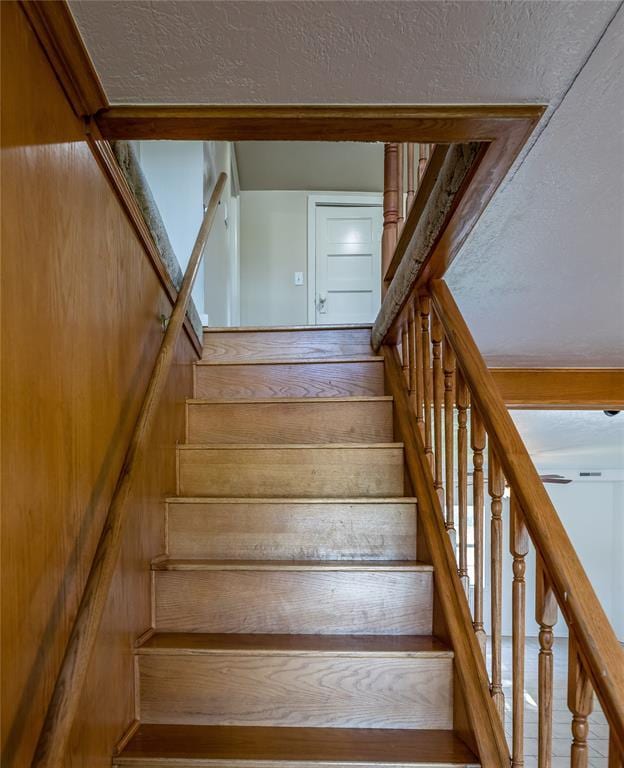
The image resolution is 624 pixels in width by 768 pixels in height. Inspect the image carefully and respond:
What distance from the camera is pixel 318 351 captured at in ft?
9.38

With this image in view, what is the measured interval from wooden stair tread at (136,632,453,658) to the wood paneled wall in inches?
4.1

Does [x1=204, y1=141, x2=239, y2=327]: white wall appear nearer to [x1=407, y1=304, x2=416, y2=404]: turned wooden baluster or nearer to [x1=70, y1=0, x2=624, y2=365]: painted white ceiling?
[x1=407, y1=304, x2=416, y2=404]: turned wooden baluster

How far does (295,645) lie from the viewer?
1.53 m

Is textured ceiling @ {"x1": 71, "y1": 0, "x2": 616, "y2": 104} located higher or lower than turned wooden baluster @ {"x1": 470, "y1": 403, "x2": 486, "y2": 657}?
higher

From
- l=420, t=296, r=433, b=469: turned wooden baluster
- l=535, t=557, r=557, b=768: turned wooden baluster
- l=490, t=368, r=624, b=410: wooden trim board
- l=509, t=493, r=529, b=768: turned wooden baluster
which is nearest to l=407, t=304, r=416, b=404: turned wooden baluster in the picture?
l=420, t=296, r=433, b=469: turned wooden baluster

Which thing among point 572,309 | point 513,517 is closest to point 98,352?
point 513,517

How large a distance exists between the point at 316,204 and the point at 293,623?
4.76 meters

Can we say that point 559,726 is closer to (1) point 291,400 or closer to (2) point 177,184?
(1) point 291,400

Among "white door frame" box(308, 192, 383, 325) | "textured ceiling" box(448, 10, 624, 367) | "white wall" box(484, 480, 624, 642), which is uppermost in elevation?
"white door frame" box(308, 192, 383, 325)

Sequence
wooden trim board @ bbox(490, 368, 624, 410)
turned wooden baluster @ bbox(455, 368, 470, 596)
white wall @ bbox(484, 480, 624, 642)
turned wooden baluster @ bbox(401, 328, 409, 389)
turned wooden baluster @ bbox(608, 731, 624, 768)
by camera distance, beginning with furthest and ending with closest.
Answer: white wall @ bbox(484, 480, 624, 642), wooden trim board @ bbox(490, 368, 624, 410), turned wooden baluster @ bbox(401, 328, 409, 389), turned wooden baluster @ bbox(455, 368, 470, 596), turned wooden baluster @ bbox(608, 731, 624, 768)

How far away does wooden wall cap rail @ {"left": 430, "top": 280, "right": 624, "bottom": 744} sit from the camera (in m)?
0.86

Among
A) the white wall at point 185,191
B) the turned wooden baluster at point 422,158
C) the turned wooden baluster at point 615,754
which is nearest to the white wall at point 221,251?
the white wall at point 185,191

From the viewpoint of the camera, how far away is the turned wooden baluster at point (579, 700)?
0.94 metres

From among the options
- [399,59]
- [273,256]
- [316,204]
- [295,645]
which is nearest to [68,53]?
[399,59]
